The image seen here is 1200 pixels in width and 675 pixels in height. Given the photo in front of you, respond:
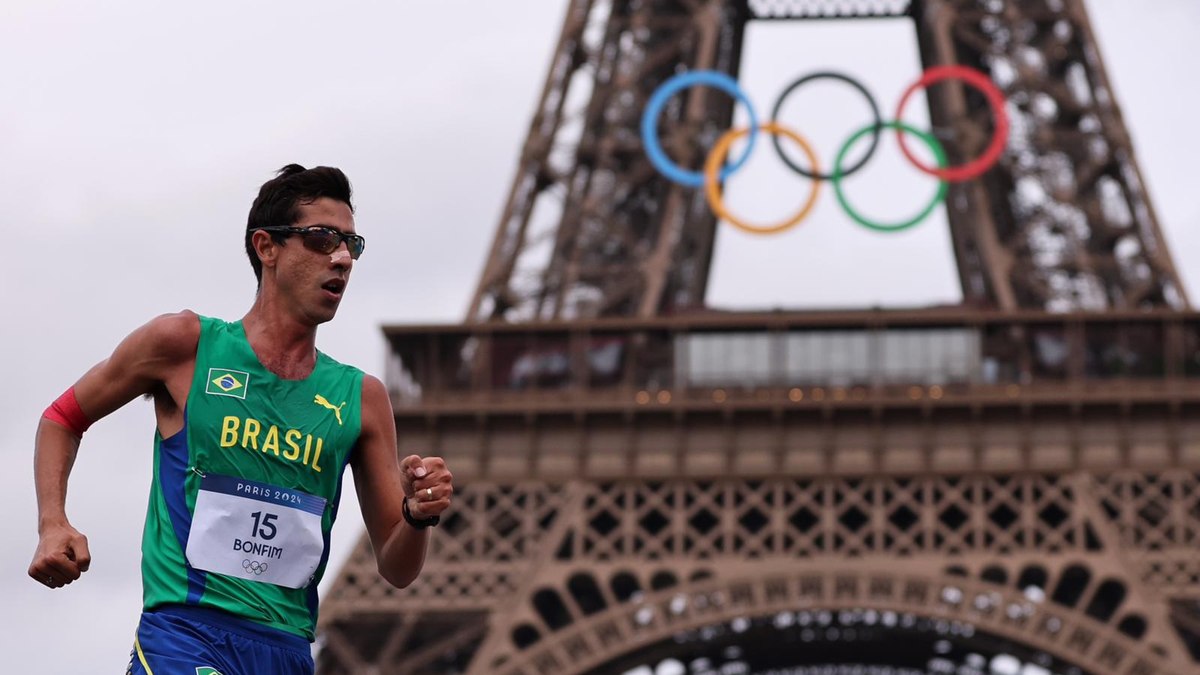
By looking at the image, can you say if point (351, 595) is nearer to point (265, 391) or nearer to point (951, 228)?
point (951, 228)

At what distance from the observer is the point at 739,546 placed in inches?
1598

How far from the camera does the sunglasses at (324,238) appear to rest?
25.1 ft

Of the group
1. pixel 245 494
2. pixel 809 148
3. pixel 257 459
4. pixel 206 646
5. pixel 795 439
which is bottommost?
pixel 206 646

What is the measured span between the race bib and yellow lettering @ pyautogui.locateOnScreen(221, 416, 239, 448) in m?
0.10

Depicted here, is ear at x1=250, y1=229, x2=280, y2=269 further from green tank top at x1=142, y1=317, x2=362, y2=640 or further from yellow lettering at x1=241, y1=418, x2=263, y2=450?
yellow lettering at x1=241, y1=418, x2=263, y2=450

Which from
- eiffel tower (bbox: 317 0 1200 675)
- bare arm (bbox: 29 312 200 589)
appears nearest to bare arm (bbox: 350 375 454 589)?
bare arm (bbox: 29 312 200 589)

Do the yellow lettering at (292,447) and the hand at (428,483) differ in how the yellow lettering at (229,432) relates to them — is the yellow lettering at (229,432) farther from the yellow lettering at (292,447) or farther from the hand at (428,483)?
the hand at (428,483)

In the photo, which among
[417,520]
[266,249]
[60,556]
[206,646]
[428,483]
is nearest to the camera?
[60,556]

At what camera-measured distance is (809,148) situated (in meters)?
43.3

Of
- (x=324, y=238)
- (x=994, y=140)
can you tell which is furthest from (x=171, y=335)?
(x=994, y=140)

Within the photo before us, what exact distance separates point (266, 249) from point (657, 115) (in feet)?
118

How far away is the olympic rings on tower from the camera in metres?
42.7

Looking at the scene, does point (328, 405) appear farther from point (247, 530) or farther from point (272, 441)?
point (247, 530)

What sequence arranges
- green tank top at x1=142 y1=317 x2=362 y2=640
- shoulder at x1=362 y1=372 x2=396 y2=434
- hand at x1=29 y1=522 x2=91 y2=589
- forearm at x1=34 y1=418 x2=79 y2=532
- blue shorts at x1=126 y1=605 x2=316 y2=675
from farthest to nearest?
shoulder at x1=362 y1=372 x2=396 y2=434 → green tank top at x1=142 y1=317 x2=362 y2=640 → forearm at x1=34 y1=418 x2=79 y2=532 → blue shorts at x1=126 y1=605 x2=316 y2=675 → hand at x1=29 y1=522 x2=91 y2=589
